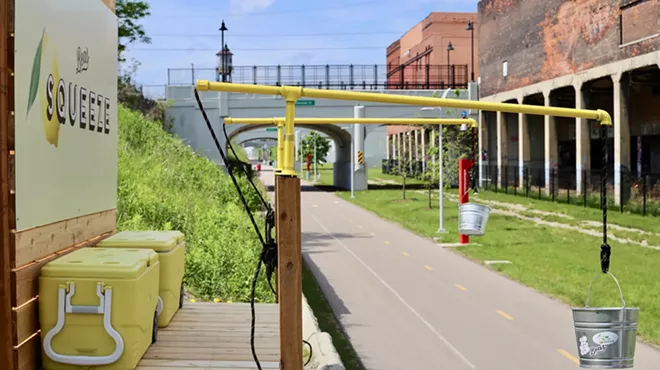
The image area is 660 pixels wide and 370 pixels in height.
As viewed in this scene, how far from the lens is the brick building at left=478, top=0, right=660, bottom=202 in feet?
106

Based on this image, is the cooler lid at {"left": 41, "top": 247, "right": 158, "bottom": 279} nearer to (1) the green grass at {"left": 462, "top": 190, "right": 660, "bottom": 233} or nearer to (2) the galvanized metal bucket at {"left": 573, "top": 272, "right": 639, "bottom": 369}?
(2) the galvanized metal bucket at {"left": 573, "top": 272, "right": 639, "bottom": 369}

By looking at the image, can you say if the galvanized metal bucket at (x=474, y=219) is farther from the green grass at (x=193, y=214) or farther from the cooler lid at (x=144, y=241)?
the cooler lid at (x=144, y=241)

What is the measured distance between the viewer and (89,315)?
489 centimetres

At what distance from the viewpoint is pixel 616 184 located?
108ft

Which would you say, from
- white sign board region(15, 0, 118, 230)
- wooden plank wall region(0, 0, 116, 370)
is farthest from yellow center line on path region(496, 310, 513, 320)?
wooden plank wall region(0, 0, 116, 370)

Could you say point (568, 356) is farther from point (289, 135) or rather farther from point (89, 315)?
point (89, 315)

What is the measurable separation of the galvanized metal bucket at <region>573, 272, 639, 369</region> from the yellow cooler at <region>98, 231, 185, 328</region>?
3.49 m

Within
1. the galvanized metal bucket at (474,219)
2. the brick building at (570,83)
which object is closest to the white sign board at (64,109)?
the galvanized metal bucket at (474,219)

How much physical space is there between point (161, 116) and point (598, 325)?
3862cm

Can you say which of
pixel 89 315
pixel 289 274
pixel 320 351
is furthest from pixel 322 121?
pixel 89 315

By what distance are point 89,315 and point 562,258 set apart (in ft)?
47.4

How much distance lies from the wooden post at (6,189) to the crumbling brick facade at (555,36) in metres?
29.3

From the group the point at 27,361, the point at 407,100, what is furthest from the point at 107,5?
the point at 27,361

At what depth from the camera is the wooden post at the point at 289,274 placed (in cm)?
483
